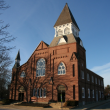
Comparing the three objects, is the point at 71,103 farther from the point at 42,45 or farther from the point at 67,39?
the point at 42,45

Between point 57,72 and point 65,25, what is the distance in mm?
11234

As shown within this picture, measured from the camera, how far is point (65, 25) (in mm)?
32406

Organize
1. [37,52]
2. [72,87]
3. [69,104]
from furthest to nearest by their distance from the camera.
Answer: [37,52]
[72,87]
[69,104]

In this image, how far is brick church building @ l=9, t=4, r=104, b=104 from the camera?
26672mm

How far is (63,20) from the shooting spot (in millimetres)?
33281

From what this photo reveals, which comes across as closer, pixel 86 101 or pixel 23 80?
pixel 86 101

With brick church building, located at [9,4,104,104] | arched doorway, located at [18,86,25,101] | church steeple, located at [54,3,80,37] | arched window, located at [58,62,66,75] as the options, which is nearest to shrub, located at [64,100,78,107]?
brick church building, located at [9,4,104,104]

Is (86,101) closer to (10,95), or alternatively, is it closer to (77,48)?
(77,48)

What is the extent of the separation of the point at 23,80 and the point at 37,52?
A: 7320 millimetres

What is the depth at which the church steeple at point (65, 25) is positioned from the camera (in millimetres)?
→ 31856

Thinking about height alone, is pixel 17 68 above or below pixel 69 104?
above

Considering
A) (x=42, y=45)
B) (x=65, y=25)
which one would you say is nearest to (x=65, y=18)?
(x=65, y=25)

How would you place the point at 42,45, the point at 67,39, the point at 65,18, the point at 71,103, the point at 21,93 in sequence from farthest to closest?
the point at 65,18 < the point at 42,45 < the point at 21,93 < the point at 67,39 < the point at 71,103

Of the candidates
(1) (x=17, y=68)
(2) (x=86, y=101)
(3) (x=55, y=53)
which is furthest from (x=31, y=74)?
(2) (x=86, y=101)
